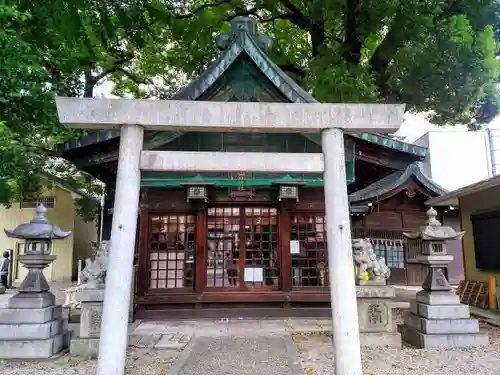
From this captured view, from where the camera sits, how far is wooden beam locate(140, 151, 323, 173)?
510cm

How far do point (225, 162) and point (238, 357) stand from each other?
3.38 m

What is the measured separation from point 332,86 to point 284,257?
4.35m

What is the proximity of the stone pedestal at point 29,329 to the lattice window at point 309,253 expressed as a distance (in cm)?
565

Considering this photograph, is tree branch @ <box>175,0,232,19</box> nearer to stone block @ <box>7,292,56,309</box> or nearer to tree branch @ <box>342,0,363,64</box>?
tree branch @ <box>342,0,363,64</box>

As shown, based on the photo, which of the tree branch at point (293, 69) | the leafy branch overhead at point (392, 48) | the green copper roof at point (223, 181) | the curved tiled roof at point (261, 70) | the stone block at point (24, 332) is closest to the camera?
the stone block at point (24, 332)

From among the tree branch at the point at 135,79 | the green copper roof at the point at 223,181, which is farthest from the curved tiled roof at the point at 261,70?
the tree branch at the point at 135,79

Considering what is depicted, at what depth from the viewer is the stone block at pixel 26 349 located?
21.0 ft

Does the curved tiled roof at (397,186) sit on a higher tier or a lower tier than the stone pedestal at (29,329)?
higher

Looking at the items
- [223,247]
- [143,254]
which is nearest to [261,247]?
[223,247]

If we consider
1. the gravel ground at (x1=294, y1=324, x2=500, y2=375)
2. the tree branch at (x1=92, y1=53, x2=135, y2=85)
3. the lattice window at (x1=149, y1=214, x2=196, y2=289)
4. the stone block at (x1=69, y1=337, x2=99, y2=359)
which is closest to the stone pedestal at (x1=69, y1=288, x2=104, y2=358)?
the stone block at (x1=69, y1=337, x2=99, y2=359)

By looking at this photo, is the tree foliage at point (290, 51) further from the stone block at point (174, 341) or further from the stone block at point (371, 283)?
the stone block at point (174, 341)

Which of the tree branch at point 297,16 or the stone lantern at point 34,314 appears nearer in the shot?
the stone lantern at point 34,314

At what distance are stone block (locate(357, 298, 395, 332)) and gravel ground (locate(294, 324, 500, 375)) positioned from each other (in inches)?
16.2

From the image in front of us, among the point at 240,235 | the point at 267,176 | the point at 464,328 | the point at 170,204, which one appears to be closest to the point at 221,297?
the point at 240,235
